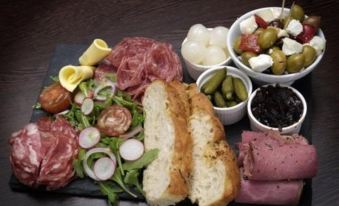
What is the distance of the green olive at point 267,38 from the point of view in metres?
2.29

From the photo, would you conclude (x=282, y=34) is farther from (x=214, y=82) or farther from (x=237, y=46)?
(x=214, y=82)

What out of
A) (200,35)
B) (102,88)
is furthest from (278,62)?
(102,88)

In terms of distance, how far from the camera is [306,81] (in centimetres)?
246

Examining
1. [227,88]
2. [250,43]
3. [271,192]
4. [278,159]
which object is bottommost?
[271,192]

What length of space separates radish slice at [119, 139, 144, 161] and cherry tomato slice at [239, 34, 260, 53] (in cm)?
57

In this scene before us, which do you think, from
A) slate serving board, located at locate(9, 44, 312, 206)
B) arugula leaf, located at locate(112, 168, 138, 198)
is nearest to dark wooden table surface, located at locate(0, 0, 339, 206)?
slate serving board, located at locate(9, 44, 312, 206)

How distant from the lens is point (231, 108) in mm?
2254

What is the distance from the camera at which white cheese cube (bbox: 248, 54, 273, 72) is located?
7.35 ft

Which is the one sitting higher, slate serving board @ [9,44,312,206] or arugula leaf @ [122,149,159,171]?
arugula leaf @ [122,149,159,171]

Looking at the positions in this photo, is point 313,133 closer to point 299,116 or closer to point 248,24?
point 299,116

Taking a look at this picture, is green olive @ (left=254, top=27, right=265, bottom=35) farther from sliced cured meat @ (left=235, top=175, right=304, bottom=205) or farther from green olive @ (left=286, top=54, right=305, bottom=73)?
sliced cured meat @ (left=235, top=175, right=304, bottom=205)

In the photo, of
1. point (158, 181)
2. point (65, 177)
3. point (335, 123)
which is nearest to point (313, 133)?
point (335, 123)

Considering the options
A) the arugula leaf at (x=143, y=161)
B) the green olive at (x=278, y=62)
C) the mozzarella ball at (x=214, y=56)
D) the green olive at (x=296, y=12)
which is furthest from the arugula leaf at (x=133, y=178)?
the green olive at (x=296, y=12)

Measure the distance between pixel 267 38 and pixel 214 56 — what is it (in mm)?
245
